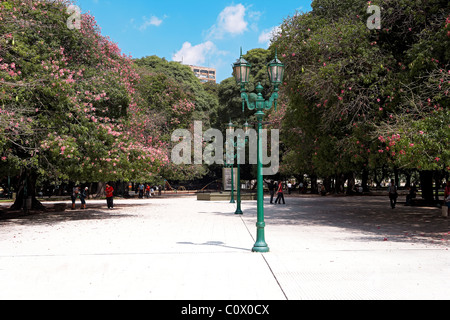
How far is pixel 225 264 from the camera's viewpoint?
797cm

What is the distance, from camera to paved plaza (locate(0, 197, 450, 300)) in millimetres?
6000

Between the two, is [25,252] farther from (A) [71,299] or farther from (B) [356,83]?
(B) [356,83]

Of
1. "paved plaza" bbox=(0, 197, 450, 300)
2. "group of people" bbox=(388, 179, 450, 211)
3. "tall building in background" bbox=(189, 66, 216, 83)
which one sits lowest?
"paved plaza" bbox=(0, 197, 450, 300)

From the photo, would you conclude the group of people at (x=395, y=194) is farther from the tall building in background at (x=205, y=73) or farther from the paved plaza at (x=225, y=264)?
the tall building in background at (x=205, y=73)

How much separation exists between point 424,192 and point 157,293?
2339 cm

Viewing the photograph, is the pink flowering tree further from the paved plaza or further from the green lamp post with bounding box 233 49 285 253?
the green lamp post with bounding box 233 49 285 253

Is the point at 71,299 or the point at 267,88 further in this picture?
the point at 267,88

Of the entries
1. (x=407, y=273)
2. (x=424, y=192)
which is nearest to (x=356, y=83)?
(x=407, y=273)

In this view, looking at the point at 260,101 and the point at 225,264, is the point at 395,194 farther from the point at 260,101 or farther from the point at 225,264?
the point at 225,264

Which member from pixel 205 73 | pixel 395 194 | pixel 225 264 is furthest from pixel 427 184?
pixel 205 73

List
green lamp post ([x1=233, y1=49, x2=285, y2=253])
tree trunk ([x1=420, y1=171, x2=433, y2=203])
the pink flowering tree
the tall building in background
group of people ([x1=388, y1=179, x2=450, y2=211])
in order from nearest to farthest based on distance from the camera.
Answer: green lamp post ([x1=233, y1=49, x2=285, y2=253]) < the pink flowering tree < group of people ([x1=388, y1=179, x2=450, y2=211]) < tree trunk ([x1=420, y1=171, x2=433, y2=203]) < the tall building in background

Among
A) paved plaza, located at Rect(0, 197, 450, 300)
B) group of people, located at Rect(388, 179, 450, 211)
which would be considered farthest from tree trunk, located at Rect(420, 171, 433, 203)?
paved plaza, located at Rect(0, 197, 450, 300)

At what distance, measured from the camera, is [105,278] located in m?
6.91
